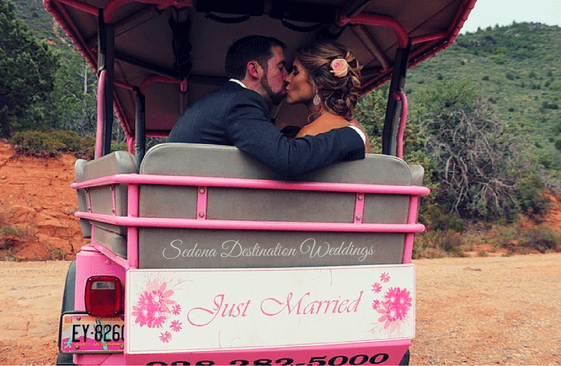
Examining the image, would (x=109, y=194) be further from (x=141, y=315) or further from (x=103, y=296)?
(x=141, y=315)

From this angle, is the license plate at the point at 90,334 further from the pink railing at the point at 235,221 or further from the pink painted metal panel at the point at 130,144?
the pink painted metal panel at the point at 130,144

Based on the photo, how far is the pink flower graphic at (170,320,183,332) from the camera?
1801mm

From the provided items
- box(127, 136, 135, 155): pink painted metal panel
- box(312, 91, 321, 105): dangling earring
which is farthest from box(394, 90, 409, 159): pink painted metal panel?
box(127, 136, 135, 155): pink painted metal panel

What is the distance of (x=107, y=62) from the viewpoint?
2.88 metres

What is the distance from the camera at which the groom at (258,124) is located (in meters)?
1.87

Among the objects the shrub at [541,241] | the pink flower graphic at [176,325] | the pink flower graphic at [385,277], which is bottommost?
the shrub at [541,241]

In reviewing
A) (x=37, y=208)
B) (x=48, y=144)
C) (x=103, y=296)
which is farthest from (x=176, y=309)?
(x=48, y=144)

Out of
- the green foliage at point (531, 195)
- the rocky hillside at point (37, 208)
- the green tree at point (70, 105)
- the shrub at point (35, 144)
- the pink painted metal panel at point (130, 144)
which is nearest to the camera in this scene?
the pink painted metal panel at point (130, 144)

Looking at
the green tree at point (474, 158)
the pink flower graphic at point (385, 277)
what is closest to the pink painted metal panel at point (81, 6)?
the pink flower graphic at point (385, 277)

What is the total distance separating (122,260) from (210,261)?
1.15ft

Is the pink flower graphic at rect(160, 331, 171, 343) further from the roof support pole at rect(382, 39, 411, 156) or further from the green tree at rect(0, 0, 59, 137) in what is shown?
the green tree at rect(0, 0, 59, 137)

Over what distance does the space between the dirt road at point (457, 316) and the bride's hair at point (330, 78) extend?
236cm

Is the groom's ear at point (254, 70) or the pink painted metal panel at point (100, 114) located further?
the pink painted metal panel at point (100, 114)

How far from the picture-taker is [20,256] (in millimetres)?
9867
